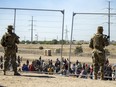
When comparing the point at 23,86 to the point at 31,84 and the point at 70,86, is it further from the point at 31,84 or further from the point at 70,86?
the point at 70,86

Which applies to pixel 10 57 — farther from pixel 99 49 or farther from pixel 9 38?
pixel 99 49

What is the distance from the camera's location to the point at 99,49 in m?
13.5

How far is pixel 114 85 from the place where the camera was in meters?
11.5

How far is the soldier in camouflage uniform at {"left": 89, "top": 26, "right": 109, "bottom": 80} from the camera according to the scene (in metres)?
13.4

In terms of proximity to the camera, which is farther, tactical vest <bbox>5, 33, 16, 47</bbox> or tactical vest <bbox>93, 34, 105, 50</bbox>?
tactical vest <bbox>5, 33, 16, 47</bbox>

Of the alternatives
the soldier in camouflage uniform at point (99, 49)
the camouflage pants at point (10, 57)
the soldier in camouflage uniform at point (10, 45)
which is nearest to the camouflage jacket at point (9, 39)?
the soldier in camouflage uniform at point (10, 45)

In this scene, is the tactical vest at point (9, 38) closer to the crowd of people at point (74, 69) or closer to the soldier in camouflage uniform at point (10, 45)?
the soldier in camouflage uniform at point (10, 45)

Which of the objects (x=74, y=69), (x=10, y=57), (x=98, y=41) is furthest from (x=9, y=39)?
(x=74, y=69)

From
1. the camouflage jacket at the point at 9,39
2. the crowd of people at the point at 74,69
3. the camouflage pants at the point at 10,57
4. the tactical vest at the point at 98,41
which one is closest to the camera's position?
the tactical vest at the point at 98,41

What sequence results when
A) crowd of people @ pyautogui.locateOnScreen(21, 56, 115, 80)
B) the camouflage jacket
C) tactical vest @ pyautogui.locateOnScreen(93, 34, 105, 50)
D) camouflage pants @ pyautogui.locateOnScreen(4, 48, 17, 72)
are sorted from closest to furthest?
1. tactical vest @ pyautogui.locateOnScreen(93, 34, 105, 50)
2. the camouflage jacket
3. camouflage pants @ pyautogui.locateOnScreen(4, 48, 17, 72)
4. crowd of people @ pyautogui.locateOnScreen(21, 56, 115, 80)

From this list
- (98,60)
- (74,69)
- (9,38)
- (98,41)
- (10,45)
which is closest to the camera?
(98,41)

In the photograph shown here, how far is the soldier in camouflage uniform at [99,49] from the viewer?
13.4 m

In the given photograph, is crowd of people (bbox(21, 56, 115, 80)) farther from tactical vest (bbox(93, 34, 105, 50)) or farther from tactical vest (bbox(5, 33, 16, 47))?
tactical vest (bbox(5, 33, 16, 47))

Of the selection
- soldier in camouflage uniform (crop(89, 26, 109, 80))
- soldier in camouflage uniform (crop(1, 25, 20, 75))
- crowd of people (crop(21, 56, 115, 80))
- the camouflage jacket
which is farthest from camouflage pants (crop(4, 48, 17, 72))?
soldier in camouflage uniform (crop(89, 26, 109, 80))
